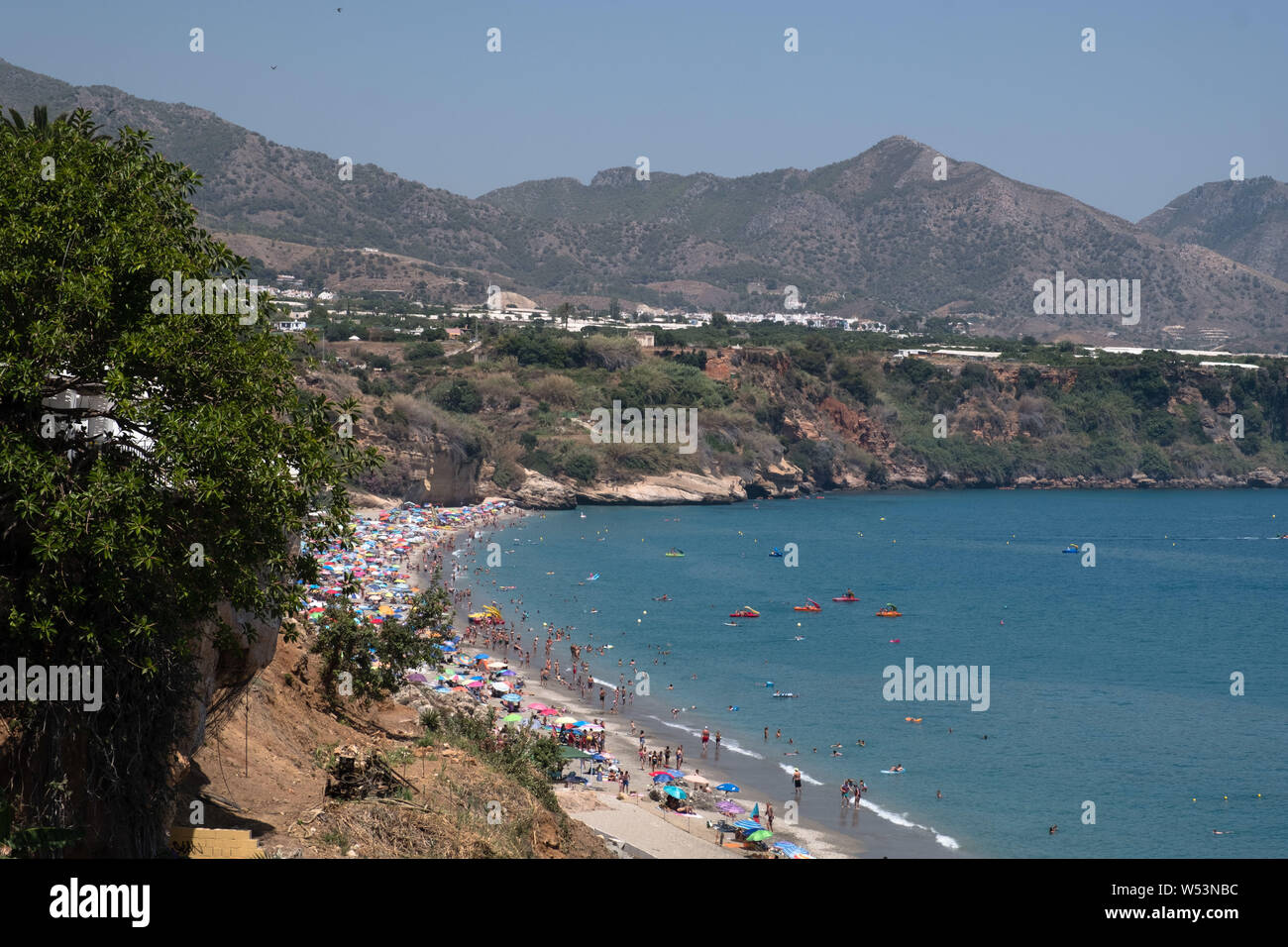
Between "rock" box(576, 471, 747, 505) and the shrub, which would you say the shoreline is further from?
the shrub

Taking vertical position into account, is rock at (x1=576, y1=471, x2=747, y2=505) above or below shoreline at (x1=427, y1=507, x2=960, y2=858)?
above

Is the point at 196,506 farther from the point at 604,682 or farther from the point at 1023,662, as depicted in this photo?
the point at 1023,662

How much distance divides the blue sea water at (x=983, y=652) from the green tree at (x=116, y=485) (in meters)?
21.8

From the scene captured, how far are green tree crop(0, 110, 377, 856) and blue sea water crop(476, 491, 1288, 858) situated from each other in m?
21.8

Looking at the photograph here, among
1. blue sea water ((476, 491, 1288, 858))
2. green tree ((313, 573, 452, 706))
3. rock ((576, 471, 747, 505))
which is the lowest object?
blue sea water ((476, 491, 1288, 858))

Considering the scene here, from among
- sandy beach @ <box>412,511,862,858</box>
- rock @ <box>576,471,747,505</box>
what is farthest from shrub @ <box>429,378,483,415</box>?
sandy beach @ <box>412,511,862,858</box>

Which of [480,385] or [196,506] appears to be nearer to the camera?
[196,506]

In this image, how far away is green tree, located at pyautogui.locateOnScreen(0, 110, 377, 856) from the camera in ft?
32.1

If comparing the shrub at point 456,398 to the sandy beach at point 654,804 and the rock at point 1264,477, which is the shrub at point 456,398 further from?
the rock at point 1264,477

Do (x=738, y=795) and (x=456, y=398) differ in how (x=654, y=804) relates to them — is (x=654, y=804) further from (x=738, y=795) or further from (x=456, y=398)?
(x=456, y=398)

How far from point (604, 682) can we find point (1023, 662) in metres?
18.6

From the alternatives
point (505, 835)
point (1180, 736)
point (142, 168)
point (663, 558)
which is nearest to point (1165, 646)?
point (1180, 736)

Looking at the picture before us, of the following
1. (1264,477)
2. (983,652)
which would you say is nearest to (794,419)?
(1264,477)
